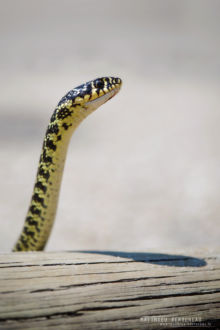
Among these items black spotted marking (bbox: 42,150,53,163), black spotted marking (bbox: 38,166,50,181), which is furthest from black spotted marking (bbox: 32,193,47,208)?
black spotted marking (bbox: 42,150,53,163)

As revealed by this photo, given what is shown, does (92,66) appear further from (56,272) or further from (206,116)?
(56,272)

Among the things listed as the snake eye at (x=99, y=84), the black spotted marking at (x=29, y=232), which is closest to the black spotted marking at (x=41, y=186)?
the black spotted marking at (x=29, y=232)

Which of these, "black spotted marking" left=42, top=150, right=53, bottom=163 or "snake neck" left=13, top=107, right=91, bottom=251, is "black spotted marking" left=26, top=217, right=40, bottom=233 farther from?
"black spotted marking" left=42, top=150, right=53, bottom=163

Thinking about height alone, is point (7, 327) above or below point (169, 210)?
below

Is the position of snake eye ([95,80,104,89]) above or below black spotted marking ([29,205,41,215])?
above

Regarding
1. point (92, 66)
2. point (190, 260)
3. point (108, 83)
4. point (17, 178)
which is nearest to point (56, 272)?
point (190, 260)

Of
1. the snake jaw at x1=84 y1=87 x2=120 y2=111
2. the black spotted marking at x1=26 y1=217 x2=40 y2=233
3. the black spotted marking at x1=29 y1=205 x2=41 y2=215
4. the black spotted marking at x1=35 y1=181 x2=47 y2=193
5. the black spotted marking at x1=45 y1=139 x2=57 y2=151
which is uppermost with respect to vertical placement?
the snake jaw at x1=84 y1=87 x2=120 y2=111
